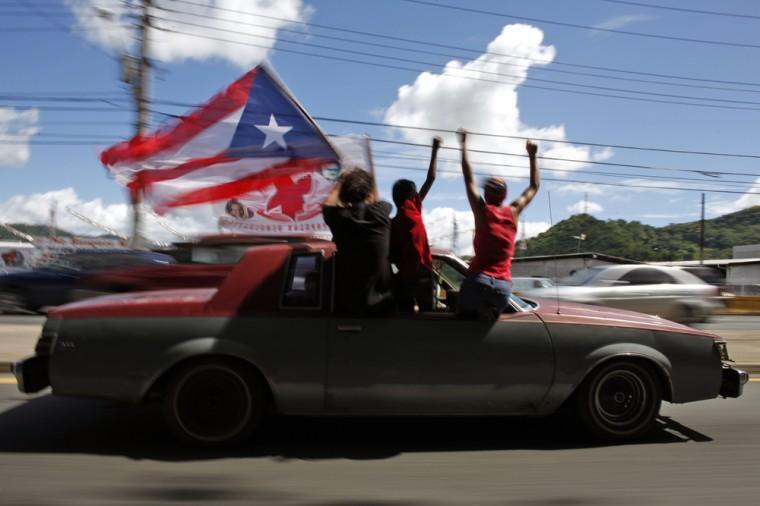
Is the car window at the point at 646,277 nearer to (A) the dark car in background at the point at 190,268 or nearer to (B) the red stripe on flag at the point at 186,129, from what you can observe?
(A) the dark car in background at the point at 190,268

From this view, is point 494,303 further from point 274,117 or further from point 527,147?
point 274,117

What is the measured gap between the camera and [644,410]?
14.4ft

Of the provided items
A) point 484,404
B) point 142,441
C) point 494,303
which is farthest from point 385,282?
point 142,441

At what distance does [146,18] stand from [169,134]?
1320cm

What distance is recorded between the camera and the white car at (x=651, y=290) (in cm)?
1295

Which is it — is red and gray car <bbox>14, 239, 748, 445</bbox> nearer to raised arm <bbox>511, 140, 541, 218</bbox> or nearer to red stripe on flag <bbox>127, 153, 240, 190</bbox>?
raised arm <bbox>511, 140, 541, 218</bbox>

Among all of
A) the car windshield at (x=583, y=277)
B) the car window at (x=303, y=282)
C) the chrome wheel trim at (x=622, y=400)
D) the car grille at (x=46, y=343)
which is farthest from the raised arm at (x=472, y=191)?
the car windshield at (x=583, y=277)

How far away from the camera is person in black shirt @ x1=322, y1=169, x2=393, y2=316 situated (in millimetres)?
4066

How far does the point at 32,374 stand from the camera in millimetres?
4098

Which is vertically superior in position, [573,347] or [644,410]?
[573,347]

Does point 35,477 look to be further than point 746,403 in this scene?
No

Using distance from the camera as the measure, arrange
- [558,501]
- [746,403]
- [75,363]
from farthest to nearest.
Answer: [746,403]
[75,363]
[558,501]

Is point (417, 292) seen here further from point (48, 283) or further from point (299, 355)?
point (48, 283)

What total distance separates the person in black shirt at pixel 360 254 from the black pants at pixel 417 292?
12cm
